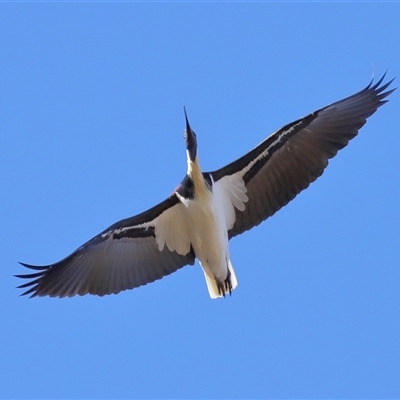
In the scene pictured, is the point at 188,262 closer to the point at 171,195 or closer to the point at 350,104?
the point at 171,195

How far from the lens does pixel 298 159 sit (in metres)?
24.5

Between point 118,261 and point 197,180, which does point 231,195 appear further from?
point 118,261

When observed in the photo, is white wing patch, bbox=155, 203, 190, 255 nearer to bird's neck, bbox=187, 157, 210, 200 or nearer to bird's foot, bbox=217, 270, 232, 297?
bird's neck, bbox=187, 157, 210, 200

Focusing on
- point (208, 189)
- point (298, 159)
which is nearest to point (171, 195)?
point (208, 189)

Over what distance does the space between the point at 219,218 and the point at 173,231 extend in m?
0.97

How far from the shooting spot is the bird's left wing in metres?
24.6

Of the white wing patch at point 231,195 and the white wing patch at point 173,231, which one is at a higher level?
the white wing patch at point 231,195

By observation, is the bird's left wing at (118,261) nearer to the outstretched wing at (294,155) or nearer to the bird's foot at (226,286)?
the bird's foot at (226,286)

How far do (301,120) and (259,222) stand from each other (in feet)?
5.96

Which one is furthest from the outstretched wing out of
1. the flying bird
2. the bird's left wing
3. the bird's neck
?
the bird's left wing

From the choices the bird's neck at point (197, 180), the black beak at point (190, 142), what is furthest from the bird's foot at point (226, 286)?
the black beak at point (190, 142)

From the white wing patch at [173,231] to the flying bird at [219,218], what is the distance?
0.05 ft

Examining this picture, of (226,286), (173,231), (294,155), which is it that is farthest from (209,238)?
(294,155)

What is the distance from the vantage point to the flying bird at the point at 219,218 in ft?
79.8
